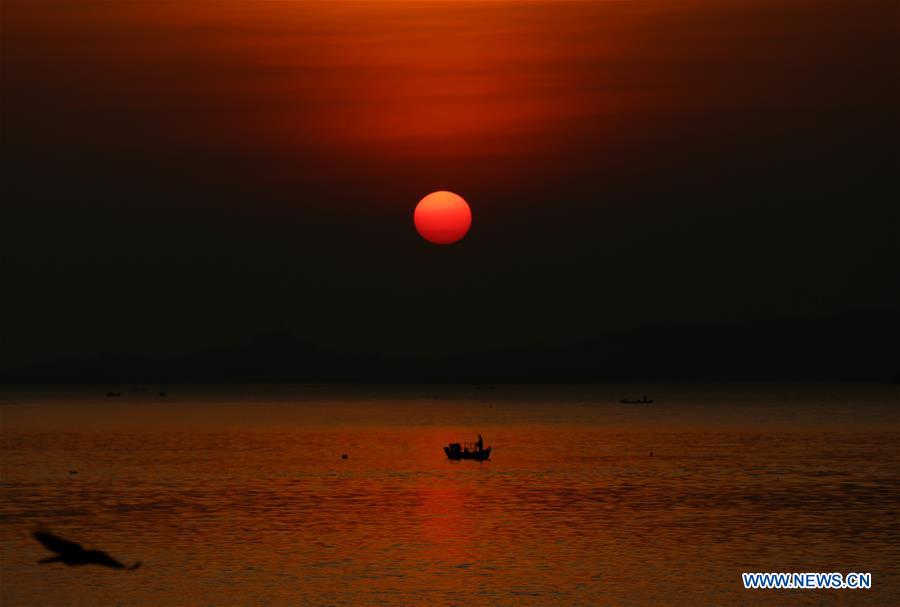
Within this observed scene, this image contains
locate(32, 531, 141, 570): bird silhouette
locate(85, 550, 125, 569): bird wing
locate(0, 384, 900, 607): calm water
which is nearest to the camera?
locate(32, 531, 141, 570): bird silhouette

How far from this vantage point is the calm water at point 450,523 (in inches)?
1857

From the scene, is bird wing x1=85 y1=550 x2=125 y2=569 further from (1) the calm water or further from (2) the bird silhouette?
(1) the calm water

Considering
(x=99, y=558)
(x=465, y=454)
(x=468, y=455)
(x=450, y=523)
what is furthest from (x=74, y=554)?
(x=468, y=455)

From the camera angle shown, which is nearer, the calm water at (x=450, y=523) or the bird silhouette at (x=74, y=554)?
the bird silhouette at (x=74, y=554)

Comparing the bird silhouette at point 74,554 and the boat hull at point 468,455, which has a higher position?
the boat hull at point 468,455

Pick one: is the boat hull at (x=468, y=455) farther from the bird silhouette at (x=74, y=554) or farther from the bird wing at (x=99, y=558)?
the bird wing at (x=99, y=558)

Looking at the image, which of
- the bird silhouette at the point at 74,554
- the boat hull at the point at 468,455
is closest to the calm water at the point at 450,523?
the boat hull at the point at 468,455

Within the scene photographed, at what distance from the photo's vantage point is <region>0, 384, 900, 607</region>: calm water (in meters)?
47.2

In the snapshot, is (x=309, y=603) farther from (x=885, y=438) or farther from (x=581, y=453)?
(x=885, y=438)

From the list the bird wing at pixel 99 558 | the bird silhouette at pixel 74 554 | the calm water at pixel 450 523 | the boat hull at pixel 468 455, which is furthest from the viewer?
the boat hull at pixel 468 455

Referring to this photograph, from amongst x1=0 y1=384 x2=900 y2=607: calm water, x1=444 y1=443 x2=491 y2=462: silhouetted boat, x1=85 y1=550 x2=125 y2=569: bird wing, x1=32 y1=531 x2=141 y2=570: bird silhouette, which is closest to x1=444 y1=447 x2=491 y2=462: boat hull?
x1=444 y1=443 x2=491 y2=462: silhouetted boat

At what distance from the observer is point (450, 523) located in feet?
219

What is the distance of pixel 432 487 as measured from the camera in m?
88.4

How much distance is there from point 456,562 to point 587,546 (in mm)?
7611
